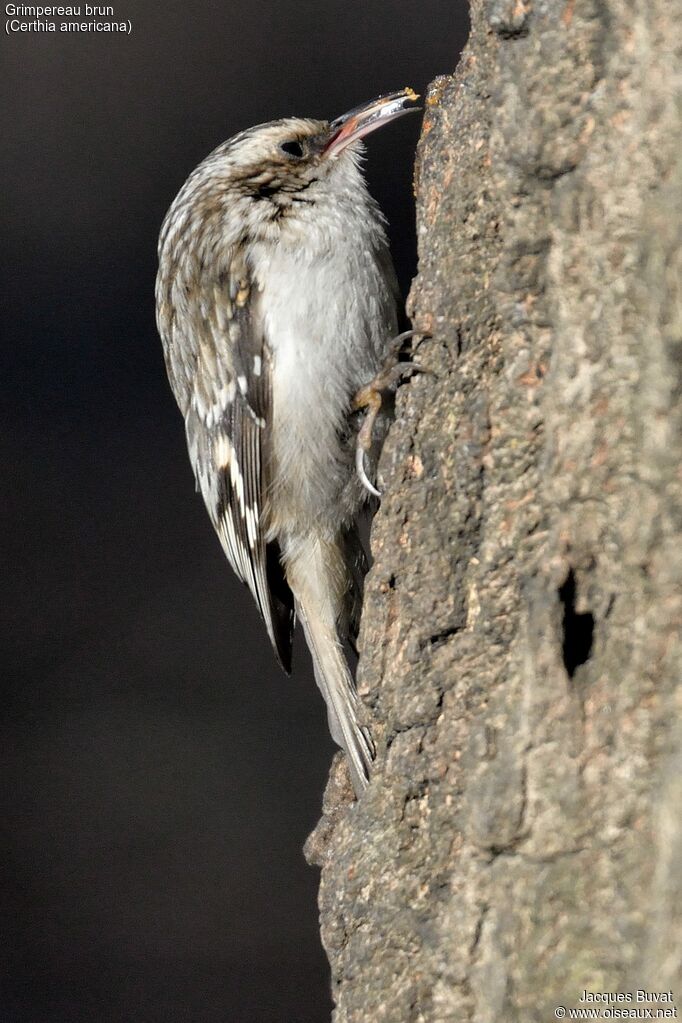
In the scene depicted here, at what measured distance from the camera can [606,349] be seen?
1298 millimetres

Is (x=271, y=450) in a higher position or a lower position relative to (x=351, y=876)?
higher

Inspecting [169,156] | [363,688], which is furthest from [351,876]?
[169,156]

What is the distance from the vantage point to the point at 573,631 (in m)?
1.35

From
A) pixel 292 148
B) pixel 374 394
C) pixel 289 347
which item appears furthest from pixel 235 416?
pixel 292 148

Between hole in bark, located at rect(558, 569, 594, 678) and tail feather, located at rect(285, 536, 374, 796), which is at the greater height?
hole in bark, located at rect(558, 569, 594, 678)

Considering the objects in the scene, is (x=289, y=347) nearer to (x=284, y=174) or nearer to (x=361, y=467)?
(x=361, y=467)

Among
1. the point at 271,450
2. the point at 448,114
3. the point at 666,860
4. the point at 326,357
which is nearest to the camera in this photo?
the point at 666,860

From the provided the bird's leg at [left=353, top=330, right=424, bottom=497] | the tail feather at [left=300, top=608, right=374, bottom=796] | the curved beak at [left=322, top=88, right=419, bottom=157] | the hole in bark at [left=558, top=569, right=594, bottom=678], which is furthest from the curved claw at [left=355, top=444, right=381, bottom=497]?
the hole in bark at [left=558, top=569, right=594, bottom=678]

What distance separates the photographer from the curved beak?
2053 millimetres

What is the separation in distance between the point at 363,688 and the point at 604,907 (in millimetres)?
465

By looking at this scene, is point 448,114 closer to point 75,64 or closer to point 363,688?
point 363,688

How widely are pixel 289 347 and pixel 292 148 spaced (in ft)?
1.27

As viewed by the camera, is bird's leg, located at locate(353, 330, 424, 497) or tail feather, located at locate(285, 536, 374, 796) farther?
tail feather, located at locate(285, 536, 374, 796)

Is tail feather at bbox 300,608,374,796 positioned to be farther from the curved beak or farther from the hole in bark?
the curved beak
